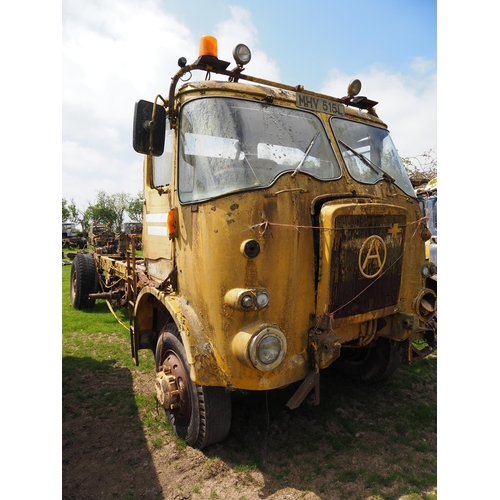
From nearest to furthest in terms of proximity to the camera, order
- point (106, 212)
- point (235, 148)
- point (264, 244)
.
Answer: point (264, 244) → point (235, 148) → point (106, 212)

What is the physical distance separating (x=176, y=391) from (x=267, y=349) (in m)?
1.05

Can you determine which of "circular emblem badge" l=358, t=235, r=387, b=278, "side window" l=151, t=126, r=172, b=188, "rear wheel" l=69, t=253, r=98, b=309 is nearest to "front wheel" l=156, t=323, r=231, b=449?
"side window" l=151, t=126, r=172, b=188

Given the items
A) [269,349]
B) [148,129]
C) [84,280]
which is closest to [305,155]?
[148,129]

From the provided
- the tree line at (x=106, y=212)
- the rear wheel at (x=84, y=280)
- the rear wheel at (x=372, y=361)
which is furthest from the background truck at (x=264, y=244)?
the tree line at (x=106, y=212)

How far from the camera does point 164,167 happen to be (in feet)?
11.6

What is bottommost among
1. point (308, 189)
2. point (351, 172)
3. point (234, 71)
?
point (308, 189)

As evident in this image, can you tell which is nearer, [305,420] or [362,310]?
[362,310]

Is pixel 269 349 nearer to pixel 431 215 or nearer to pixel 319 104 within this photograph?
pixel 319 104

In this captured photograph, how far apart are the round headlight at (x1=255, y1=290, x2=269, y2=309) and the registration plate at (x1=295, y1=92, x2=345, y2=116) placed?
1686 millimetres

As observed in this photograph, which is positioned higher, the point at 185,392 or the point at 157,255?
the point at 157,255

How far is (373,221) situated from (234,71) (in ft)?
5.74

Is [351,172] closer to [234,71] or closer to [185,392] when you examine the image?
[234,71]

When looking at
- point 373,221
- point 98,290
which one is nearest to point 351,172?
point 373,221

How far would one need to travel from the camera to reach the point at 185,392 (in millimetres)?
3098
